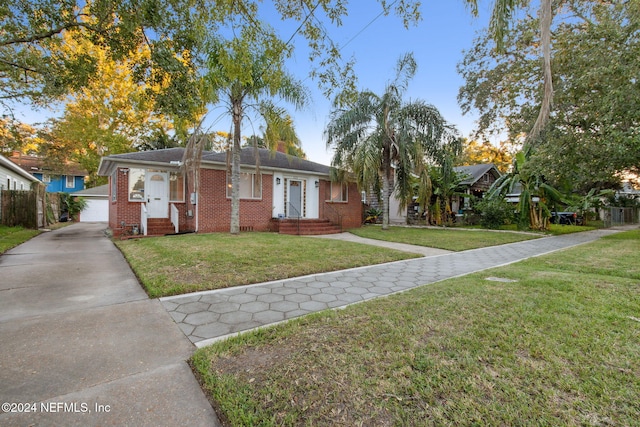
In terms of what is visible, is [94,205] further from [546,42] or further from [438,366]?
[546,42]

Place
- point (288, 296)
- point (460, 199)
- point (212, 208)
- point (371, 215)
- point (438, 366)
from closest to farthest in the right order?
point (438, 366) < point (288, 296) < point (212, 208) < point (371, 215) < point (460, 199)

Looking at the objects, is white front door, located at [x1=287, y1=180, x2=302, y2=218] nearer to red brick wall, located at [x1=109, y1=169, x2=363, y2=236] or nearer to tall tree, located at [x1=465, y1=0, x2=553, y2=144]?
red brick wall, located at [x1=109, y1=169, x2=363, y2=236]

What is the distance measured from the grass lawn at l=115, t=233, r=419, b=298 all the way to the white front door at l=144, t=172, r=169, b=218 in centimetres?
332

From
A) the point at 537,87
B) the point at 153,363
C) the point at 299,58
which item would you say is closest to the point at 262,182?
the point at 299,58

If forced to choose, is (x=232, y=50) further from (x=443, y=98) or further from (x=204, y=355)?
(x=443, y=98)

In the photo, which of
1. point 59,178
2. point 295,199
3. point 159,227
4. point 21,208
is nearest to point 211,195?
point 159,227

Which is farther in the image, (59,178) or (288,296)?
(59,178)

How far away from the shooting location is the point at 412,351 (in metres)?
2.44

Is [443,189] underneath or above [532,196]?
above

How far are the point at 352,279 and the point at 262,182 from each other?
30.0 feet

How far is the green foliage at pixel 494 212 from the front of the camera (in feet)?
51.9

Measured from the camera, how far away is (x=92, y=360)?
2.37 m

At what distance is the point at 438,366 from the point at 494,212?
16.4 meters

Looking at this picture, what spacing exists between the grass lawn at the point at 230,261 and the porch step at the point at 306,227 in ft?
13.2
